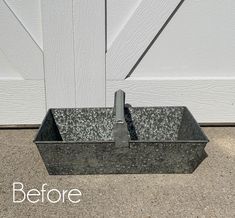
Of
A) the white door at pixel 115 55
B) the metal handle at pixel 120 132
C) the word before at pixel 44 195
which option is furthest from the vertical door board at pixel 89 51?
the word before at pixel 44 195

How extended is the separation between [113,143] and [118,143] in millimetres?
24

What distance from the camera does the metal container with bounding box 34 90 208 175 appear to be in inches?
62.2

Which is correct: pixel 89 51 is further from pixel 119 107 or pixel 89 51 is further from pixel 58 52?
pixel 119 107

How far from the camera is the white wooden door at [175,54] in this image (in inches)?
82.2

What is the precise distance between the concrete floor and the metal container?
0.18 feet

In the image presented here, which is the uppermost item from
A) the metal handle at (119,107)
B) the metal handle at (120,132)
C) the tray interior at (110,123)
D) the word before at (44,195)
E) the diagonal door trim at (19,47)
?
the diagonal door trim at (19,47)

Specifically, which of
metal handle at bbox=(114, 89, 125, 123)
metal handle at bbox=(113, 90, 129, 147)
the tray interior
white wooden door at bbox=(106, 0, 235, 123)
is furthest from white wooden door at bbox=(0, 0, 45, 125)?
metal handle at bbox=(113, 90, 129, 147)

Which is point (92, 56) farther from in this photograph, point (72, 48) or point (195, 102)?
point (195, 102)

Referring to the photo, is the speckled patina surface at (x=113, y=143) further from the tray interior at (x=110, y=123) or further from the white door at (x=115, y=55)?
the white door at (x=115, y=55)

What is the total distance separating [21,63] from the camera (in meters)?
2.18

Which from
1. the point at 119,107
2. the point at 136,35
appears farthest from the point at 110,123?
the point at 136,35

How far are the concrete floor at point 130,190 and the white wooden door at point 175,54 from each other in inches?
18.2

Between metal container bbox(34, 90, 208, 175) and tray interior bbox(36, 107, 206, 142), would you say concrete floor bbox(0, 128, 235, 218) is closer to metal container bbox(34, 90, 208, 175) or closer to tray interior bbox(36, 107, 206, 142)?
metal container bbox(34, 90, 208, 175)

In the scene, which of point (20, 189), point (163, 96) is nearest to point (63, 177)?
point (20, 189)
